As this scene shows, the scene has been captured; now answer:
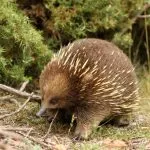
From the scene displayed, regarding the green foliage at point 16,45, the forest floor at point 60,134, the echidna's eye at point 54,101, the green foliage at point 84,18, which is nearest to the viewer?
the forest floor at point 60,134

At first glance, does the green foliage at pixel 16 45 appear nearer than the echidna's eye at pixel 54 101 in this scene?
No

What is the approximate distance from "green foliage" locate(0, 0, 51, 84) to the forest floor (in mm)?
275

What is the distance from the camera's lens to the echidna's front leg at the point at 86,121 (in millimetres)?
4980

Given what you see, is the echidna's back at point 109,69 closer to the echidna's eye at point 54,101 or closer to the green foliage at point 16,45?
the echidna's eye at point 54,101

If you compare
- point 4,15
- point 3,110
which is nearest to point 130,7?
point 4,15

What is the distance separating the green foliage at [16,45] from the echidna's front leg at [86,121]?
3.73 feet

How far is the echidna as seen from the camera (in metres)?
4.78

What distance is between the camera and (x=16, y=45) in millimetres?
6000

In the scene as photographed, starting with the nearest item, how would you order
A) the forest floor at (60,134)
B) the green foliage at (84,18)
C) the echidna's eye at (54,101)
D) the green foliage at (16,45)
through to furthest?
the forest floor at (60,134)
the echidna's eye at (54,101)
the green foliage at (16,45)
the green foliage at (84,18)

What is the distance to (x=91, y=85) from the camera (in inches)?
195

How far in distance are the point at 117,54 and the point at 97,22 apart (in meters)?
1.89

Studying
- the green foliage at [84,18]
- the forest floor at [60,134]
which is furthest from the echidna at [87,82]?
the green foliage at [84,18]

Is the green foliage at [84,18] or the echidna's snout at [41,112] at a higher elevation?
the green foliage at [84,18]

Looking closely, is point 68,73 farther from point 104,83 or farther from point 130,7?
point 130,7
